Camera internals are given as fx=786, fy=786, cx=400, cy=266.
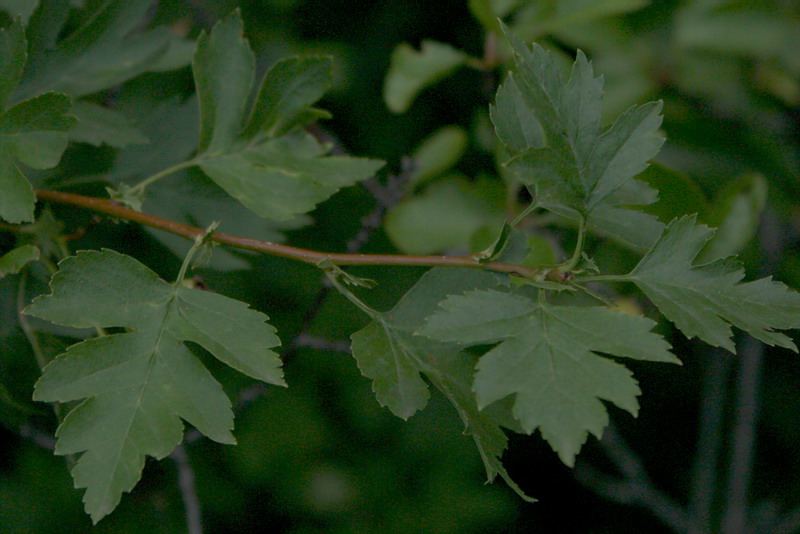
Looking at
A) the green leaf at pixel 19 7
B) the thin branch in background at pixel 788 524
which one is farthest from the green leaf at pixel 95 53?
the thin branch in background at pixel 788 524

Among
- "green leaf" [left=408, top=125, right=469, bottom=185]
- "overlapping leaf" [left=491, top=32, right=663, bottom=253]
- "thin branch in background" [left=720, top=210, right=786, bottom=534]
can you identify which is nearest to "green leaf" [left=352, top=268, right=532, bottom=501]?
"overlapping leaf" [left=491, top=32, right=663, bottom=253]

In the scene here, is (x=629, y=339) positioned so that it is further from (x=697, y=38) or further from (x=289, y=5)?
(x=289, y=5)

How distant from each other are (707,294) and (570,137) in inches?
7.0

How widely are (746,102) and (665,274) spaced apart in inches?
38.9

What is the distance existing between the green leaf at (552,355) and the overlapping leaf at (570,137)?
0.11 metres

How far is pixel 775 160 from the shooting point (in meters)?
1.45

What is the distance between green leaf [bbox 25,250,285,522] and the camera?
0.65 meters

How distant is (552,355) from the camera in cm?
61

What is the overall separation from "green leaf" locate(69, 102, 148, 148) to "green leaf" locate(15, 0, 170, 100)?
31 mm

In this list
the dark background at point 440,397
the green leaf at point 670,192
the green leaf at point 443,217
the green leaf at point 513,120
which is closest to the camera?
the green leaf at point 513,120

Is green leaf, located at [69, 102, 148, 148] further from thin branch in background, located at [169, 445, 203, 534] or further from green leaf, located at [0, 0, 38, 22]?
thin branch in background, located at [169, 445, 203, 534]

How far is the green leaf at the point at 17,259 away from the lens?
727mm

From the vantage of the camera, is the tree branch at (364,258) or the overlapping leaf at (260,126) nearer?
the tree branch at (364,258)

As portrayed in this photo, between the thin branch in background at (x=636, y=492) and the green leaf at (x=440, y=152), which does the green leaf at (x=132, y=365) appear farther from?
the thin branch in background at (x=636, y=492)
